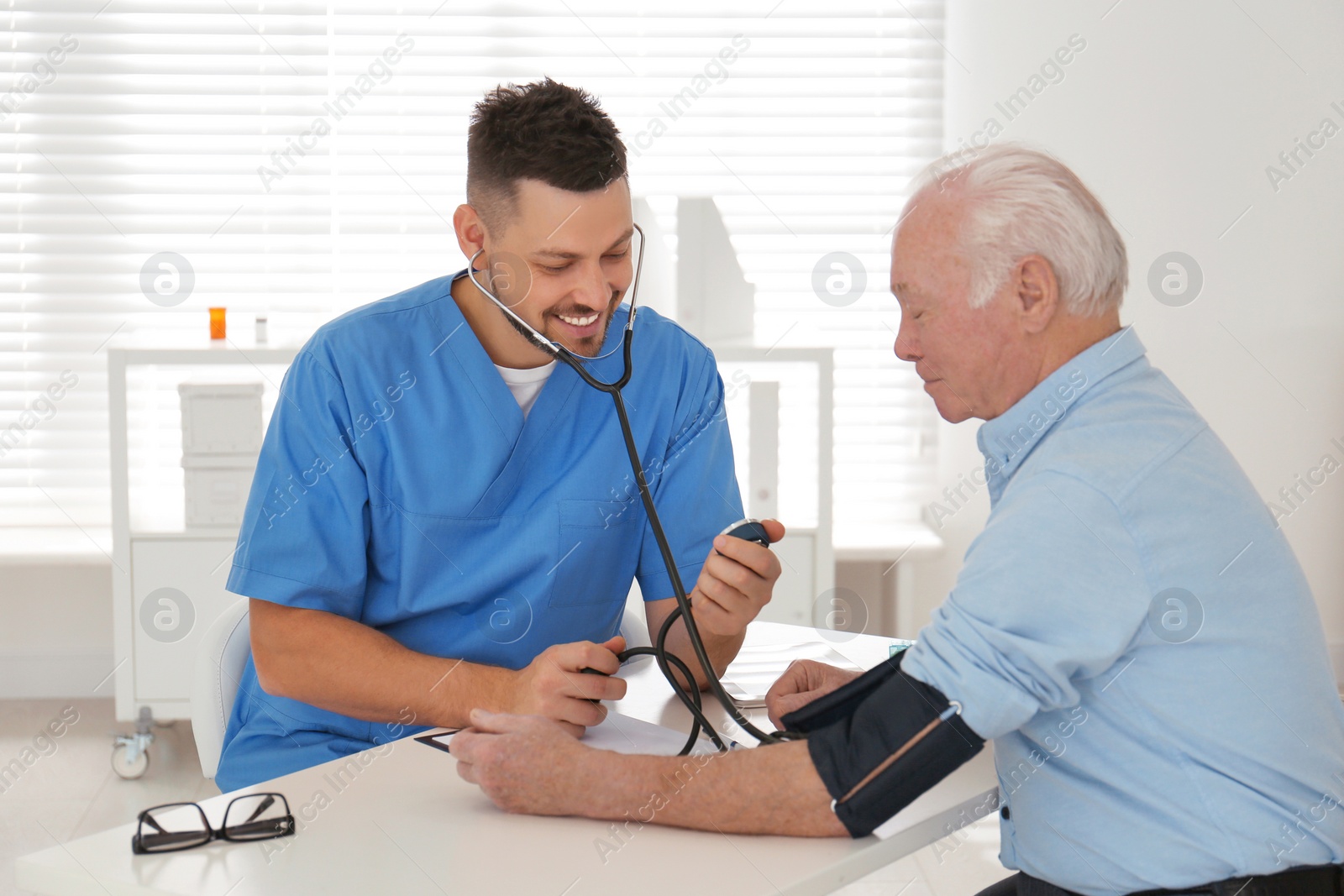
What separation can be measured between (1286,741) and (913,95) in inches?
99.5

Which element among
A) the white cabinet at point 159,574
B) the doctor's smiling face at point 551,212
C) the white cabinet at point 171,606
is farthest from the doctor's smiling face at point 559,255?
the white cabinet at point 171,606

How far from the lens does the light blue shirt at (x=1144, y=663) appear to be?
2.92 ft

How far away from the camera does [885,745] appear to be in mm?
918

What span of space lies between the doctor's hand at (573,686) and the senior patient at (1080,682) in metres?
0.10

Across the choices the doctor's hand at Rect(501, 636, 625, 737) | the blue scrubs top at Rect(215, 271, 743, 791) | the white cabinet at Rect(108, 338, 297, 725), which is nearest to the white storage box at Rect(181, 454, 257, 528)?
the white cabinet at Rect(108, 338, 297, 725)

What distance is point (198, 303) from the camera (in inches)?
125

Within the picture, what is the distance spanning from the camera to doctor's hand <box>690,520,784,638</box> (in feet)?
3.90

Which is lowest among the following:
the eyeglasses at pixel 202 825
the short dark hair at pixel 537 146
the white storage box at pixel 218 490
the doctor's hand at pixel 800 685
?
the white storage box at pixel 218 490

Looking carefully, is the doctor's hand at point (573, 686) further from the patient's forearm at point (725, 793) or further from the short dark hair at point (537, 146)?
the short dark hair at point (537, 146)

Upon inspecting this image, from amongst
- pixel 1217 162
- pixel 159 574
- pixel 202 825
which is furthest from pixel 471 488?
pixel 1217 162

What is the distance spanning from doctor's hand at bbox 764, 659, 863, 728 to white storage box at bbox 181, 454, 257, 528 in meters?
1.72

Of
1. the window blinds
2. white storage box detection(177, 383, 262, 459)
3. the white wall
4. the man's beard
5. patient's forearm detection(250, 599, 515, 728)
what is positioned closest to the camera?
patient's forearm detection(250, 599, 515, 728)

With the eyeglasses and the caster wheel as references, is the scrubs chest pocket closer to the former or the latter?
the eyeglasses

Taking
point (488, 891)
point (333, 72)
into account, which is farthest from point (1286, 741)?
point (333, 72)
